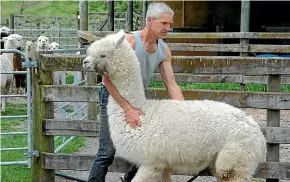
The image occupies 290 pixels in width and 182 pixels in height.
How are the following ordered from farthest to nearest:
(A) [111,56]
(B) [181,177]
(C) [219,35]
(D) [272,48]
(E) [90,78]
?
(C) [219,35]
(D) [272,48]
(E) [90,78]
(B) [181,177]
(A) [111,56]

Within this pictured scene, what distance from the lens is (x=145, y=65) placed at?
478 cm

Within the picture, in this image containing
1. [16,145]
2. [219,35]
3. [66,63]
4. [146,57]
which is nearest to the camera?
[146,57]

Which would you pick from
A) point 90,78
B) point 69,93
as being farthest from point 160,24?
point 90,78

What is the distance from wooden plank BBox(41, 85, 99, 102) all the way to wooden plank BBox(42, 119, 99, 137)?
0.67ft

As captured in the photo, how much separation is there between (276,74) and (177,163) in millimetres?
1396

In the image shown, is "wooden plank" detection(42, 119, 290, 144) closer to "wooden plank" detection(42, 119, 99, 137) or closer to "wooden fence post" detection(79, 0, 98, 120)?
"wooden plank" detection(42, 119, 99, 137)

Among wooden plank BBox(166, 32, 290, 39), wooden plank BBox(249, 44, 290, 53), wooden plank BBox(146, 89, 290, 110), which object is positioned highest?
wooden plank BBox(166, 32, 290, 39)

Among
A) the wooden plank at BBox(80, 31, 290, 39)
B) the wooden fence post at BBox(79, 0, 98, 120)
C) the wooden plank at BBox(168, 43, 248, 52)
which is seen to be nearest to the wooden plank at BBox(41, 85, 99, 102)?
the wooden fence post at BBox(79, 0, 98, 120)

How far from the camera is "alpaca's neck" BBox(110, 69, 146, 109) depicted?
4.55 m

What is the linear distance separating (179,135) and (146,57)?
2.42ft

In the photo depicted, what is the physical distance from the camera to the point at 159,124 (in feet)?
14.5

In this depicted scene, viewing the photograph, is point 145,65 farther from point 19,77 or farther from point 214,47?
point 19,77

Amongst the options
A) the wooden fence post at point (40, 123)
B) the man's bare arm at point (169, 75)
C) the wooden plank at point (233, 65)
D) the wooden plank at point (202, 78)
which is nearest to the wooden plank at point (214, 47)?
the wooden plank at point (202, 78)

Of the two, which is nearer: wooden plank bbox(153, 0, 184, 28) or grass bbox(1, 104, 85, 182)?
grass bbox(1, 104, 85, 182)
